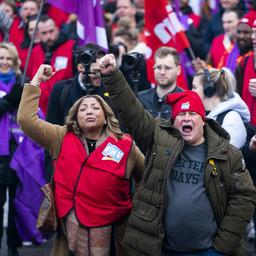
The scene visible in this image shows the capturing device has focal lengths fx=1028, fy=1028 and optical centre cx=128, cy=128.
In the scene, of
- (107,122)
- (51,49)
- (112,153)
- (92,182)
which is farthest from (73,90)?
(51,49)

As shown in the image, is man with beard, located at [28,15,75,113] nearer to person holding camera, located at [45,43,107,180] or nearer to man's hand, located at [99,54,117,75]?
person holding camera, located at [45,43,107,180]

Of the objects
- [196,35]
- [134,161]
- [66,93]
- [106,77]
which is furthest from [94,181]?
[196,35]

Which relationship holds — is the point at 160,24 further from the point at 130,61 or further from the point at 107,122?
the point at 107,122

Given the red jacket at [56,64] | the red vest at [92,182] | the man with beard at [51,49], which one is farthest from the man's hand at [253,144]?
the man with beard at [51,49]

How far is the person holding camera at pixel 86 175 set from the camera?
755 cm

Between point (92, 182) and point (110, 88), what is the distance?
2.74 feet

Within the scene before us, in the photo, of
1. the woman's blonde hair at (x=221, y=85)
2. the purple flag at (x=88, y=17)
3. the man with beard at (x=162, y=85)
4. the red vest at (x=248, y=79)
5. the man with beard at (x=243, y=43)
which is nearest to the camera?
the woman's blonde hair at (x=221, y=85)

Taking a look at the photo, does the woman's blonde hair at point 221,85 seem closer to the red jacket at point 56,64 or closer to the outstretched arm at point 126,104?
the outstretched arm at point 126,104

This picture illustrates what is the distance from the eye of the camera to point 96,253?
7.59 meters

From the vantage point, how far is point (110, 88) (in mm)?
7047

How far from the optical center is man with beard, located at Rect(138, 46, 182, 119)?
916 centimetres

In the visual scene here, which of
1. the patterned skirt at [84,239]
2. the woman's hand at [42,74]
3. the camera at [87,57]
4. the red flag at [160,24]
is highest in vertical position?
the red flag at [160,24]

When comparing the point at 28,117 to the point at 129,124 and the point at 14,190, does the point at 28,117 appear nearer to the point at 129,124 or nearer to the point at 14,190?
the point at 129,124

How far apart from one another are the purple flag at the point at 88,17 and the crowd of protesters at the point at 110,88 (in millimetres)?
199
